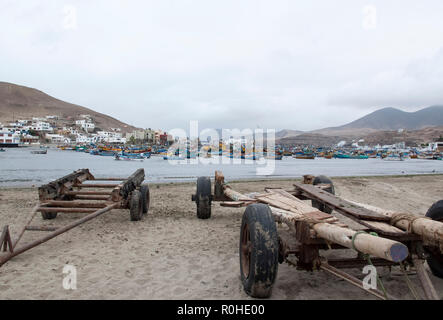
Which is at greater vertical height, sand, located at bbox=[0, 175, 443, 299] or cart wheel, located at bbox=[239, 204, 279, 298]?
cart wheel, located at bbox=[239, 204, 279, 298]

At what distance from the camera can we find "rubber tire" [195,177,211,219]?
759 cm

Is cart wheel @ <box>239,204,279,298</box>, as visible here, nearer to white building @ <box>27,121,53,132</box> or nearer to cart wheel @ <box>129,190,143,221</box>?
cart wheel @ <box>129,190,143,221</box>

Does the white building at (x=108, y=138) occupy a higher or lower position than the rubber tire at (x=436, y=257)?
higher

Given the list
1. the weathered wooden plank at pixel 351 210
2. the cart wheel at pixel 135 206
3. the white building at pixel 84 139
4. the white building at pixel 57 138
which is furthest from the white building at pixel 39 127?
the weathered wooden plank at pixel 351 210

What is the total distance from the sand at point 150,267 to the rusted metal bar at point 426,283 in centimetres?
95

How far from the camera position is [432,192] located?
14.5 metres

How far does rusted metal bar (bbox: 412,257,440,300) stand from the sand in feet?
3.13

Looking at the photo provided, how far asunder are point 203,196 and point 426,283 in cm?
554

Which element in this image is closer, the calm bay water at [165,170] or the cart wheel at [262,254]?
the cart wheel at [262,254]

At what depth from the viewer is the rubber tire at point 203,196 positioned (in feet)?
24.9

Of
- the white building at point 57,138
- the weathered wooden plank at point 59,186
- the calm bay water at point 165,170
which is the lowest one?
the calm bay water at point 165,170

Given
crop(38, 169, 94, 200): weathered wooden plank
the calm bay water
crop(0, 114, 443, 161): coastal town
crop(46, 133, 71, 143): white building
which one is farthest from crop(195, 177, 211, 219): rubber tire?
crop(46, 133, 71, 143): white building

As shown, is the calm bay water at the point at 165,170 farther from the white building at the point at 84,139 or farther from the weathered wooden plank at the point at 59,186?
the white building at the point at 84,139
